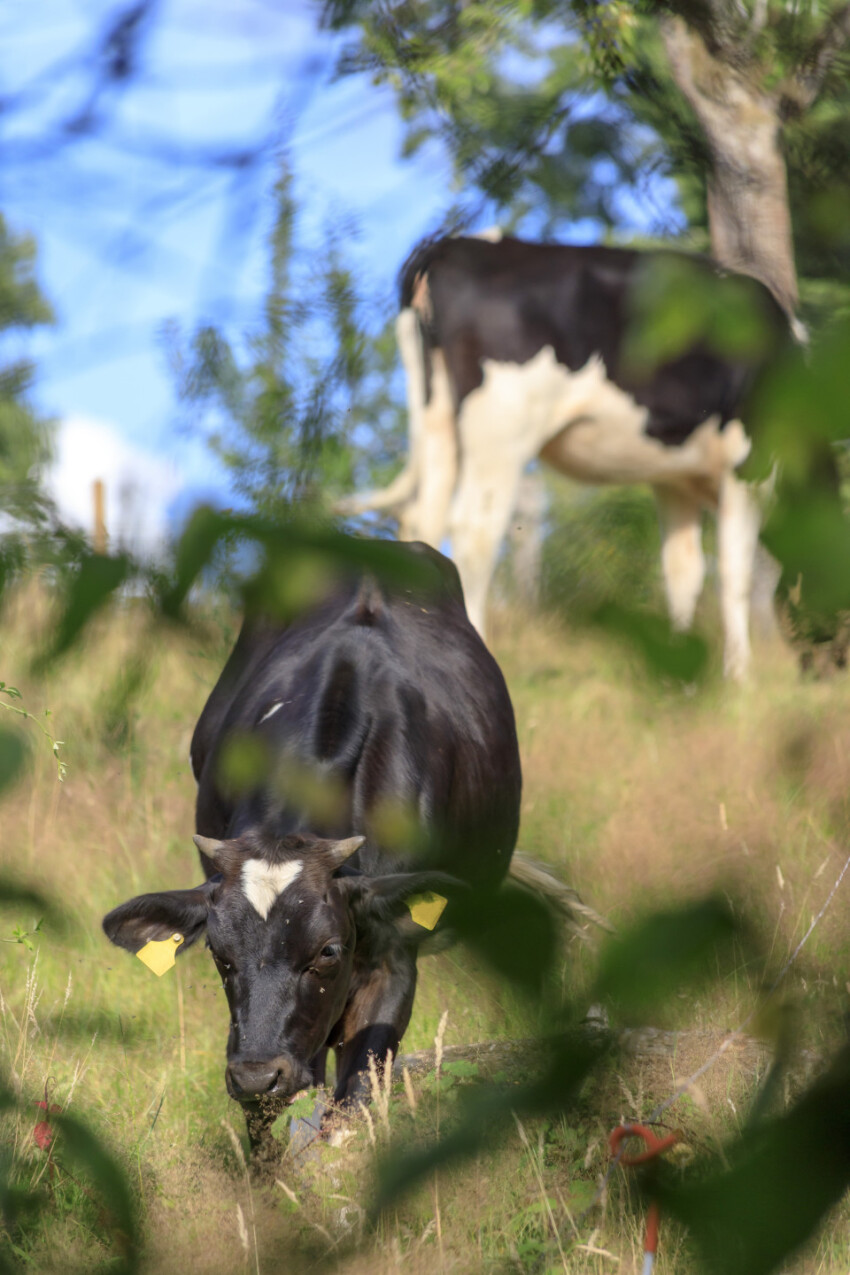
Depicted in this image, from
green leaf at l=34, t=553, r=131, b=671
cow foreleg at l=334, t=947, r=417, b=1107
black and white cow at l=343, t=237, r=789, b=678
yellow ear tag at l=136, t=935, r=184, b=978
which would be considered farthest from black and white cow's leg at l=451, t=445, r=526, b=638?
green leaf at l=34, t=553, r=131, b=671

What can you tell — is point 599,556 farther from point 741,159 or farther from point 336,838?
point 336,838

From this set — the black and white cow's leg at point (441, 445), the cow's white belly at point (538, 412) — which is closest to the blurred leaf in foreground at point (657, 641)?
the cow's white belly at point (538, 412)

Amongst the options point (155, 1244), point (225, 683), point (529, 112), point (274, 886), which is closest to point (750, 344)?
point (529, 112)

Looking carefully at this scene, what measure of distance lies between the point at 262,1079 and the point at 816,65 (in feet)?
9.20

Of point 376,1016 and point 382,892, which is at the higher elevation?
point 382,892

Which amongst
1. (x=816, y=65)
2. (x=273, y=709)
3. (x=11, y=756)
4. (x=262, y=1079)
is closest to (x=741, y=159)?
(x=816, y=65)

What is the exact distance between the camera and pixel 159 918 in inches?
147

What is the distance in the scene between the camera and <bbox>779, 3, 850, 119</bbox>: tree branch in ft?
3.21

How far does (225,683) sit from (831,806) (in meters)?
3.81

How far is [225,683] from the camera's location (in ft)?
15.5

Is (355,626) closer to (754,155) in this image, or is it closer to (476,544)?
(476,544)

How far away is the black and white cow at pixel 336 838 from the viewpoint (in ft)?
11.3

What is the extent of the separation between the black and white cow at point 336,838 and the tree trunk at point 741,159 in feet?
6.43

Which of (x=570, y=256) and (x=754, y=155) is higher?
(x=754, y=155)
